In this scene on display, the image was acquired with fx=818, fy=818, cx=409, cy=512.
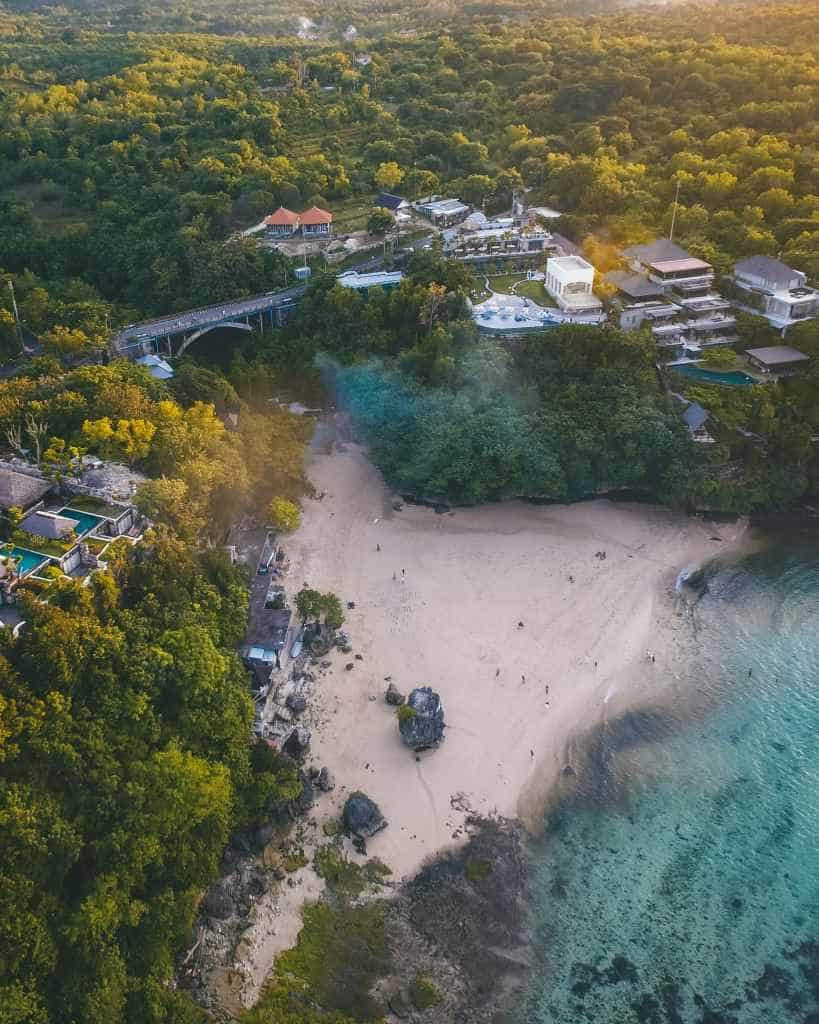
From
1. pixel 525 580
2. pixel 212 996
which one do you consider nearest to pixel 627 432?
pixel 525 580

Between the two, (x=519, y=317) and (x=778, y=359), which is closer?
(x=778, y=359)

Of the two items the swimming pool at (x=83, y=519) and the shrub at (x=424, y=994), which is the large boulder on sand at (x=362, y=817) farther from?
the swimming pool at (x=83, y=519)

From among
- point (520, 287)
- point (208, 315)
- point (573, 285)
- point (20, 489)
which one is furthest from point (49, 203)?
point (20, 489)

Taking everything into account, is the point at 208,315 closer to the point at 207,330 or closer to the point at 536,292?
the point at 207,330

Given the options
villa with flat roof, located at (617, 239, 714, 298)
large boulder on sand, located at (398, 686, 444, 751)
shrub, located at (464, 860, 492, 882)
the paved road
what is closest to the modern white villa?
villa with flat roof, located at (617, 239, 714, 298)

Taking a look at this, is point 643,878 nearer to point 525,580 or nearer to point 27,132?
point 525,580

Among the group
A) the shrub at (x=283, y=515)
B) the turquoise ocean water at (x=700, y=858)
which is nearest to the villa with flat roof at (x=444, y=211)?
the shrub at (x=283, y=515)

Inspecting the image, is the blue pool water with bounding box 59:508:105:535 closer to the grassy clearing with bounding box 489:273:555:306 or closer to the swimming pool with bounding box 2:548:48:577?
the swimming pool with bounding box 2:548:48:577
